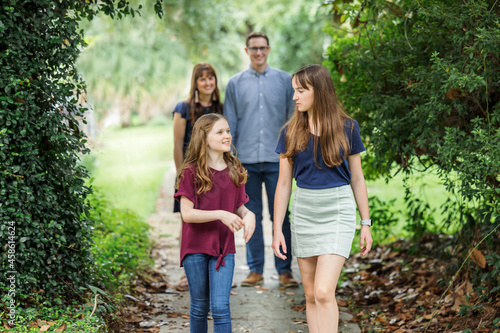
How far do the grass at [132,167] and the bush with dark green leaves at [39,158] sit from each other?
2.55 ft

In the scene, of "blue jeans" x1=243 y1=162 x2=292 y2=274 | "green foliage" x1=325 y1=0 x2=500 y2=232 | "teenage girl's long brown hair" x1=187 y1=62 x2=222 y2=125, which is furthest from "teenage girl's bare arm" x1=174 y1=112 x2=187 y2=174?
"green foliage" x1=325 y1=0 x2=500 y2=232

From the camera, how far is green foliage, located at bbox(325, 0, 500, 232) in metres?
3.91

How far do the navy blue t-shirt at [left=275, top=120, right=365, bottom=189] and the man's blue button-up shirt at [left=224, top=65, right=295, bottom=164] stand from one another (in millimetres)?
1977

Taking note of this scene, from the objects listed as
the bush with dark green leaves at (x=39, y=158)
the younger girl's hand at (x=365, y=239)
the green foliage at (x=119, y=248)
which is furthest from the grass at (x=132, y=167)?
the younger girl's hand at (x=365, y=239)

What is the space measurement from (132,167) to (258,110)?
1375cm

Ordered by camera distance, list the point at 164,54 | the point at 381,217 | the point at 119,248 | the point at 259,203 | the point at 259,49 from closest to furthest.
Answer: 1. the point at 259,49
2. the point at 259,203
3. the point at 119,248
4. the point at 381,217
5. the point at 164,54

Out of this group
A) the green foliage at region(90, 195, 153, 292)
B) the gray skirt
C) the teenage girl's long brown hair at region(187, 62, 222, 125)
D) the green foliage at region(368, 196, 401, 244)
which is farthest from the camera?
the green foliage at region(368, 196, 401, 244)

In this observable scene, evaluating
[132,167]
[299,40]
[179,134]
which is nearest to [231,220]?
[179,134]

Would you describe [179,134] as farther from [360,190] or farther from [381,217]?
[381,217]

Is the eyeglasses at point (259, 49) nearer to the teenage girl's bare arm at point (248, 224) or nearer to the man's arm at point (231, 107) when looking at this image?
the man's arm at point (231, 107)

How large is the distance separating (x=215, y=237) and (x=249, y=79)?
2.53m

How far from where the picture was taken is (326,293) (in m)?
3.47

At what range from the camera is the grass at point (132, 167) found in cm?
1170

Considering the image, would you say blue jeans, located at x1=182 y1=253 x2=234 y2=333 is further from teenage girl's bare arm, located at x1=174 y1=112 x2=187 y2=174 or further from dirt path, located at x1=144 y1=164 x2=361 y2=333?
teenage girl's bare arm, located at x1=174 y1=112 x2=187 y2=174
